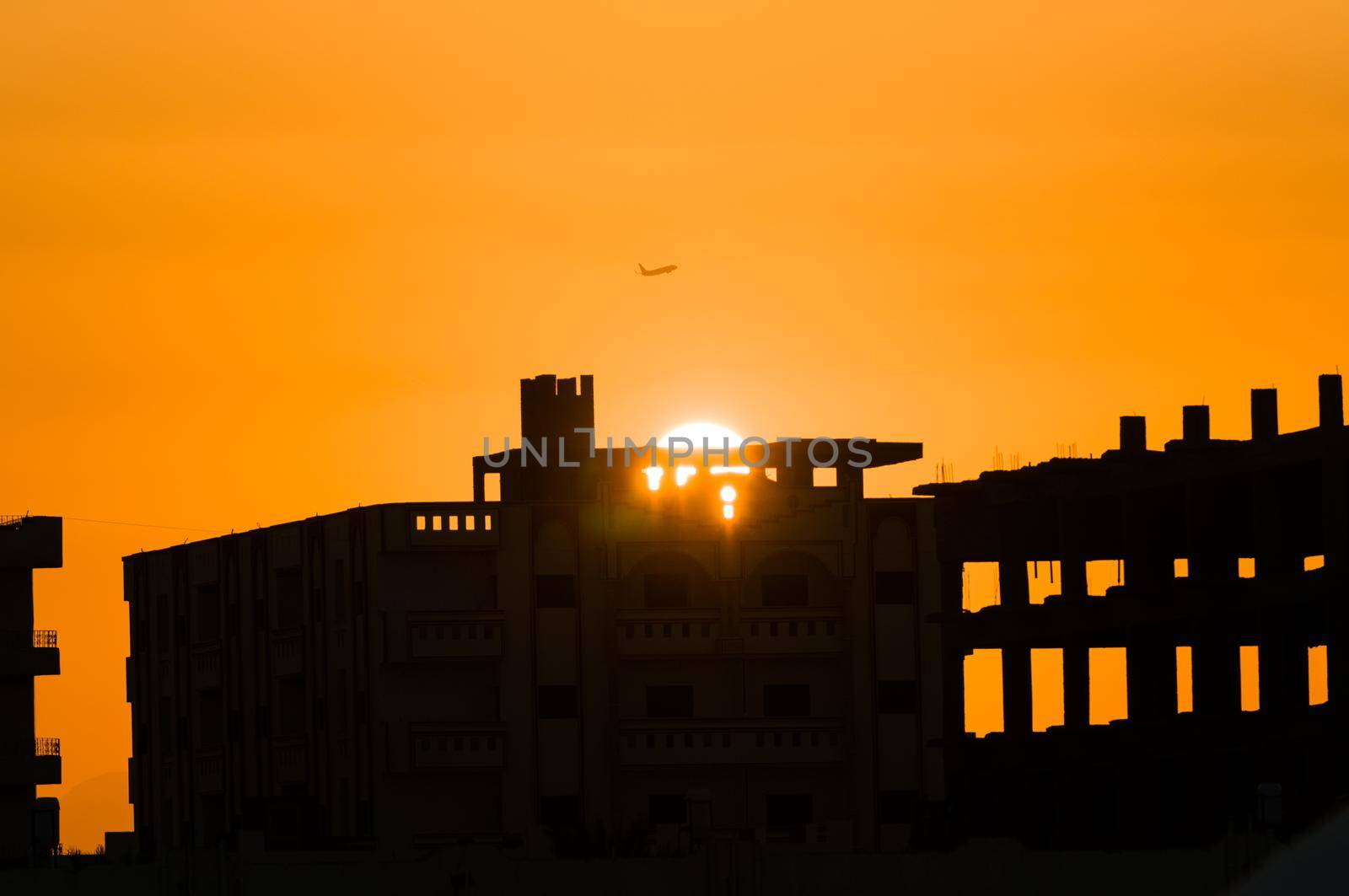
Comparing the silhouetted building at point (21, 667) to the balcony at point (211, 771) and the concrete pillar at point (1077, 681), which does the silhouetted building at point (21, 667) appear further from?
the concrete pillar at point (1077, 681)

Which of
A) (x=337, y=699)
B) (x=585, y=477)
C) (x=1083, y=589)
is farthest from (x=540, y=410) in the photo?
(x=1083, y=589)

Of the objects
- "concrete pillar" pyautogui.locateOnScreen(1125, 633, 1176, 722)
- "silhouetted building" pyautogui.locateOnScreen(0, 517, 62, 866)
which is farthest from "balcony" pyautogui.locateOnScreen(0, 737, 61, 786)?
"concrete pillar" pyautogui.locateOnScreen(1125, 633, 1176, 722)

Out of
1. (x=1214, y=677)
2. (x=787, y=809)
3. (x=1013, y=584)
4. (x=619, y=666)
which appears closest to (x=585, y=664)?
(x=619, y=666)

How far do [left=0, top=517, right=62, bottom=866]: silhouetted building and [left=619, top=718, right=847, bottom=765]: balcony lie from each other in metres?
20.7

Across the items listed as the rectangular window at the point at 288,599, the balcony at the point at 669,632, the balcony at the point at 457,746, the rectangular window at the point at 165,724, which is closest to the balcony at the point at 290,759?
the rectangular window at the point at 288,599

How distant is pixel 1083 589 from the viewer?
72.2 meters

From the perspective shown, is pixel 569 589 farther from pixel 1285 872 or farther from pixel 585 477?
pixel 1285 872

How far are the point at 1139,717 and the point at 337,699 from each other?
1718 inches

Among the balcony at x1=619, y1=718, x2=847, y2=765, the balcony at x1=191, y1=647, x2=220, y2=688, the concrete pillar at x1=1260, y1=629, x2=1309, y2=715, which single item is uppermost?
the concrete pillar at x1=1260, y1=629, x2=1309, y2=715

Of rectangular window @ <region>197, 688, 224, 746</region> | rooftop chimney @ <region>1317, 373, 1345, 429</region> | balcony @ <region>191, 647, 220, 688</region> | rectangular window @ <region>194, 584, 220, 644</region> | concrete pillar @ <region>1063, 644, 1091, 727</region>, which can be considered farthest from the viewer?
rectangular window @ <region>194, 584, 220, 644</region>

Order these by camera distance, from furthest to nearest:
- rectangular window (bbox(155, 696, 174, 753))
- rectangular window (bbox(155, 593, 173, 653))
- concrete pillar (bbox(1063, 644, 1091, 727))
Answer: rectangular window (bbox(155, 593, 173, 653)) < rectangular window (bbox(155, 696, 174, 753)) < concrete pillar (bbox(1063, 644, 1091, 727))

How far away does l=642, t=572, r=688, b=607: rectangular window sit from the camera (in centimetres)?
10562

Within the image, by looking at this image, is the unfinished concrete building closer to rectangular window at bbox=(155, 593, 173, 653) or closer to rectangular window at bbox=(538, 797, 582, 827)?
rectangular window at bbox=(538, 797, 582, 827)

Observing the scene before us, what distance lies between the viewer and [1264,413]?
6347 centimetres
